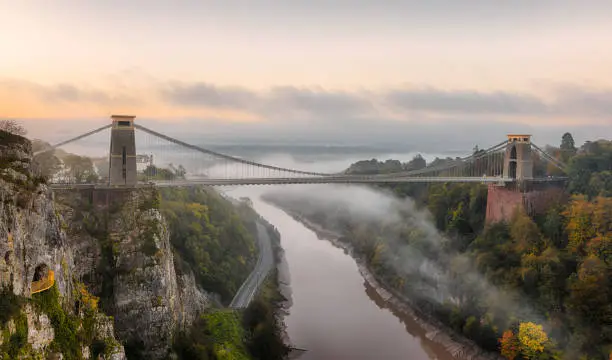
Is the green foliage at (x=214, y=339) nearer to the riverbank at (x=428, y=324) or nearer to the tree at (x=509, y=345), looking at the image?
the riverbank at (x=428, y=324)

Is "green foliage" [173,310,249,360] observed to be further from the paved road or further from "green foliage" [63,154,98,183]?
"green foliage" [63,154,98,183]

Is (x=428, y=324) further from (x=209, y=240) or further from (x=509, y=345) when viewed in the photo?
(x=209, y=240)

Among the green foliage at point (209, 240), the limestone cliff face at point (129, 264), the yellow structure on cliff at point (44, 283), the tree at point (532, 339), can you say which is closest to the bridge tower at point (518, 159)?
the tree at point (532, 339)

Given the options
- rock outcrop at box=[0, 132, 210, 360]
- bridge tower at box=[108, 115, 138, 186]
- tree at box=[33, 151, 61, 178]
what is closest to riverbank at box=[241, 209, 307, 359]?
rock outcrop at box=[0, 132, 210, 360]

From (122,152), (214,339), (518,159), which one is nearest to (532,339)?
(518,159)

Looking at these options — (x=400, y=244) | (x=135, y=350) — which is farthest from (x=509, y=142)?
(x=135, y=350)

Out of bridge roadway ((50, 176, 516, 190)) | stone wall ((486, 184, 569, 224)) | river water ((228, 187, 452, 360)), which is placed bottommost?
river water ((228, 187, 452, 360))

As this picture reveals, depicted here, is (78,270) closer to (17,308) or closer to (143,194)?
(143,194)
